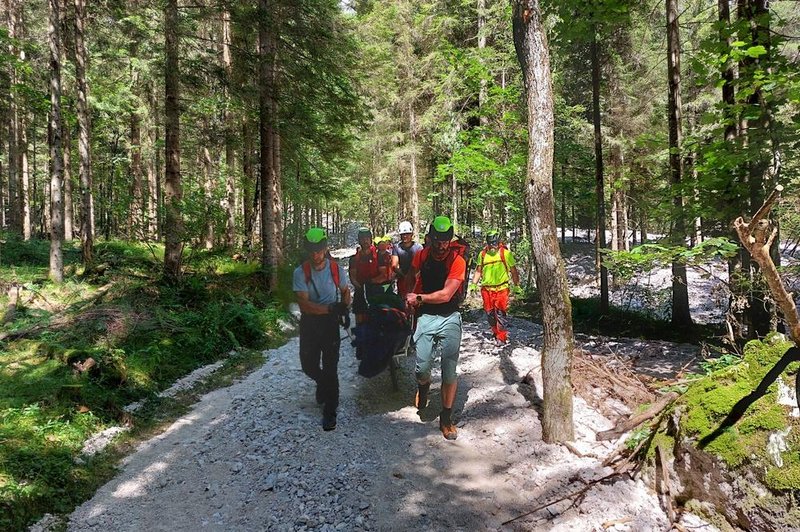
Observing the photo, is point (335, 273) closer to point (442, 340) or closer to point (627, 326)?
point (442, 340)

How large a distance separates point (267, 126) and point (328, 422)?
10.1m

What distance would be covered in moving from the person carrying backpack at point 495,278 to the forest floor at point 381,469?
2.40 m

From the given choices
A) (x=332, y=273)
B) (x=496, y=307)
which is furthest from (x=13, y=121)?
(x=496, y=307)

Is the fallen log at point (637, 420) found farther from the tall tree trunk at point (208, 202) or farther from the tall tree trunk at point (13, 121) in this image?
the tall tree trunk at point (13, 121)

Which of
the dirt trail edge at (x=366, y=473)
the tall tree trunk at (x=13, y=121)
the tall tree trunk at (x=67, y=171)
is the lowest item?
the dirt trail edge at (x=366, y=473)

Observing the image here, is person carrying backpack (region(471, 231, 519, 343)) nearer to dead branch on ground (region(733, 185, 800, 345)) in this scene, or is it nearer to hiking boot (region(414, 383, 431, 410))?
hiking boot (region(414, 383, 431, 410))

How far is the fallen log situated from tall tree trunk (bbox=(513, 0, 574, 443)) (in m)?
0.37

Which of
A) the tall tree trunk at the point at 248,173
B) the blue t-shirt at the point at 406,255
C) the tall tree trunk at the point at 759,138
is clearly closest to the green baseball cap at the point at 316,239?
the blue t-shirt at the point at 406,255

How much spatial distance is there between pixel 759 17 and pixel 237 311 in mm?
10906

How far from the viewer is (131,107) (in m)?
18.4

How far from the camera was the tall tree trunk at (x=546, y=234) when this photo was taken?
471 centimetres

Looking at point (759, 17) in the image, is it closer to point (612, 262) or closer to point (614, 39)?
point (612, 262)

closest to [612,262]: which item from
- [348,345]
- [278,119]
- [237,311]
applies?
[348,345]

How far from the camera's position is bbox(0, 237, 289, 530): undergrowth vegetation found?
4484 mm
